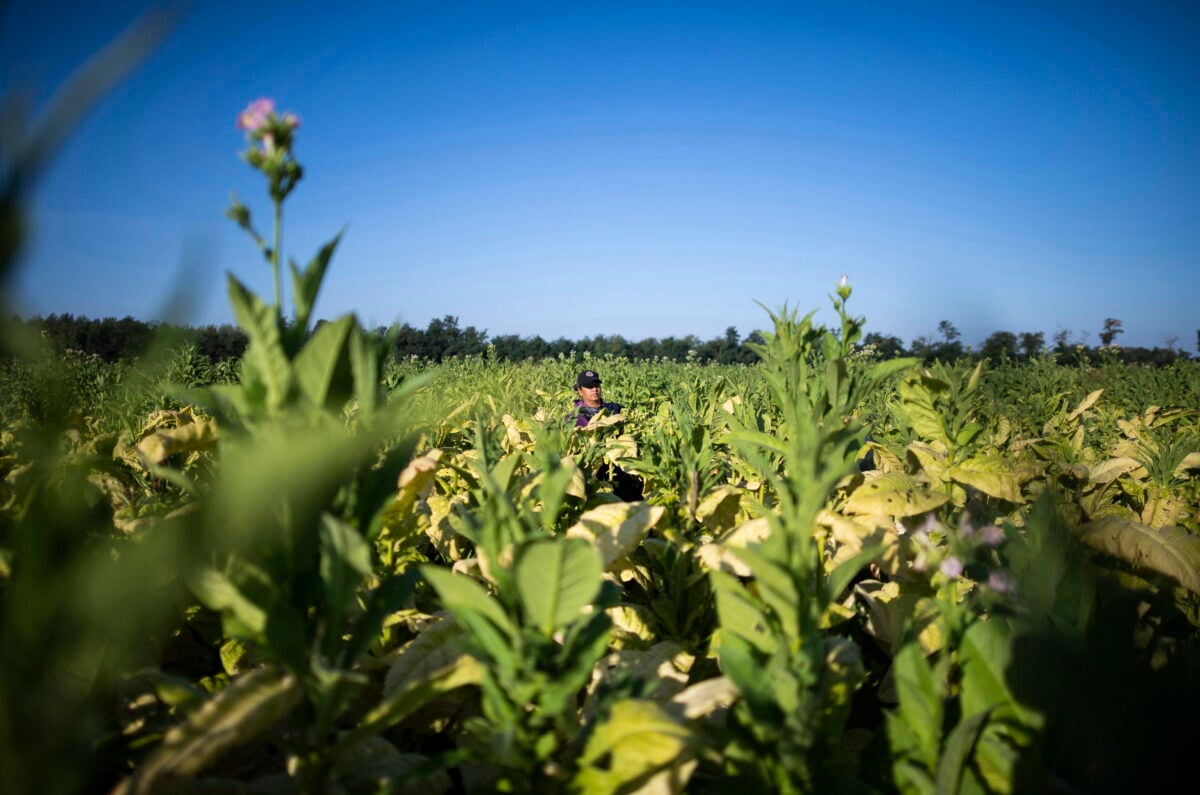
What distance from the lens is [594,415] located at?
5426mm

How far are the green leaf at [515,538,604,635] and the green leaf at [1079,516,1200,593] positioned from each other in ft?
5.15

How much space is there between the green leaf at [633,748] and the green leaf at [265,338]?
735mm

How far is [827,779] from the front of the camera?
1.02 m

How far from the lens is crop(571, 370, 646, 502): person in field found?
489 centimetres

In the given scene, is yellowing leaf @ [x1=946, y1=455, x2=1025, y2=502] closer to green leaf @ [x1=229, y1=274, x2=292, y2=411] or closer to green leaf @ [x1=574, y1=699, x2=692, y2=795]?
green leaf @ [x1=574, y1=699, x2=692, y2=795]

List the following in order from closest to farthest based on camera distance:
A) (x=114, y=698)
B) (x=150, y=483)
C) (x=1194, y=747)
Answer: (x=1194, y=747) < (x=114, y=698) < (x=150, y=483)

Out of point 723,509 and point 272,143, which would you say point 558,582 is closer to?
point 272,143

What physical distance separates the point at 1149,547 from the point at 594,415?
13.4ft

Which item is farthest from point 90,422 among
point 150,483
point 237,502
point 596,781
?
point 596,781

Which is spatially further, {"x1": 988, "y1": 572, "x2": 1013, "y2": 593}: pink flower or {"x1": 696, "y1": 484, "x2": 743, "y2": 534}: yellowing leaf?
{"x1": 696, "y1": 484, "x2": 743, "y2": 534}: yellowing leaf

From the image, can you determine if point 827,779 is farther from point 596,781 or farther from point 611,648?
point 611,648

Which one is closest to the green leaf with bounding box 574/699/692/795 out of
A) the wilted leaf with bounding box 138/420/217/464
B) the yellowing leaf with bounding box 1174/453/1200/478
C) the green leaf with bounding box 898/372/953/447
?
the wilted leaf with bounding box 138/420/217/464

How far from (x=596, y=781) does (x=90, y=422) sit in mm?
3434

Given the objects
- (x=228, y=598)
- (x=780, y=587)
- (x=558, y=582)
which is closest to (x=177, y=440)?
(x=228, y=598)
